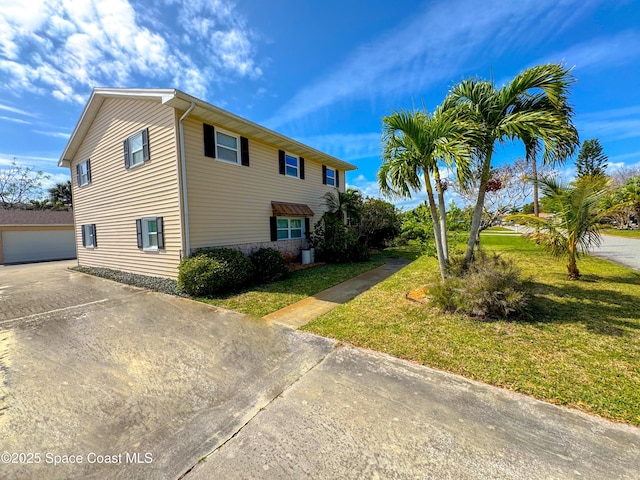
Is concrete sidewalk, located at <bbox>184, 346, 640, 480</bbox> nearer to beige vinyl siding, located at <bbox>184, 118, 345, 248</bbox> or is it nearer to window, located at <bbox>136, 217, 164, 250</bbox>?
beige vinyl siding, located at <bbox>184, 118, 345, 248</bbox>

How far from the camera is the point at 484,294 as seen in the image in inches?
188

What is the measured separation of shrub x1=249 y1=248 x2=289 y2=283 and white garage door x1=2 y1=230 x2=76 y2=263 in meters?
19.8

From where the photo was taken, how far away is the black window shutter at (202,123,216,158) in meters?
8.56

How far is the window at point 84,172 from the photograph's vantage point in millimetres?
11788

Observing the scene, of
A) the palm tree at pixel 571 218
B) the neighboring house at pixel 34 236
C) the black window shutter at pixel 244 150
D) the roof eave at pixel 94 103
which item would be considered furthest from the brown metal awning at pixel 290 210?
the neighboring house at pixel 34 236

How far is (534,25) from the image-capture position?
618 centimetres

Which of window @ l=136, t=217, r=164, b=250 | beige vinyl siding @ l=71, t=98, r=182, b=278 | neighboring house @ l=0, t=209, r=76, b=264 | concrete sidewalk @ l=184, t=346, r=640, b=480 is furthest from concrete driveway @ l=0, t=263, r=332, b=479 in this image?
neighboring house @ l=0, t=209, r=76, b=264

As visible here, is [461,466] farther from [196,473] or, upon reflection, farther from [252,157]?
[252,157]

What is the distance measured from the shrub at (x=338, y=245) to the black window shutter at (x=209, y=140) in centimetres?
590

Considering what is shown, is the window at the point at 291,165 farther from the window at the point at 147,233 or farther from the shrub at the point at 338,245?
the window at the point at 147,233

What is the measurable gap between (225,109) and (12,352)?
25.0 feet

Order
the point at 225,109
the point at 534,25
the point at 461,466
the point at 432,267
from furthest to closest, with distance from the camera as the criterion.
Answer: the point at 432,267, the point at 225,109, the point at 534,25, the point at 461,466

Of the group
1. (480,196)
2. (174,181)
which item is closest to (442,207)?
(480,196)

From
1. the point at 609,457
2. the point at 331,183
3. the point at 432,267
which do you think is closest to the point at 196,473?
the point at 609,457
